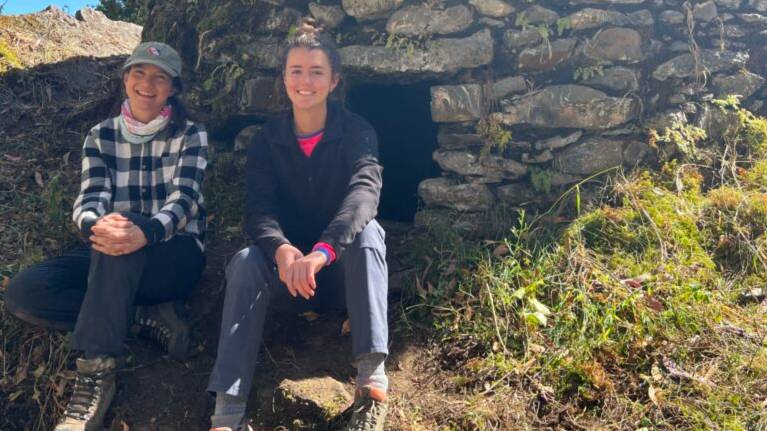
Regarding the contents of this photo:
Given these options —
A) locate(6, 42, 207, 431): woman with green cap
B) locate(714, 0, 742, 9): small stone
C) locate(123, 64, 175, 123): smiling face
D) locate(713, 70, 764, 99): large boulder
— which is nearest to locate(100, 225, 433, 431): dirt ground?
locate(6, 42, 207, 431): woman with green cap

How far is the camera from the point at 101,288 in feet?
10.0

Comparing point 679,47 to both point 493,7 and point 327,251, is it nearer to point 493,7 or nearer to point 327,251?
point 493,7

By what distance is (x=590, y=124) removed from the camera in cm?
427

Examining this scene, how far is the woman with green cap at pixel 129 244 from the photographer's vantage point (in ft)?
10.1

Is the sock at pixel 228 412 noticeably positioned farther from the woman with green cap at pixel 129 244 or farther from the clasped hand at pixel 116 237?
the clasped hand at pixel 116 237

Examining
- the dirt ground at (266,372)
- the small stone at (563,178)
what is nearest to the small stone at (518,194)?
the small stone at (563,178)

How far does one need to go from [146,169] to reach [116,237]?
64 centimetres

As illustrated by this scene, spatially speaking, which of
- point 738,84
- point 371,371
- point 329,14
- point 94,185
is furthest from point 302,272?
point 738,84

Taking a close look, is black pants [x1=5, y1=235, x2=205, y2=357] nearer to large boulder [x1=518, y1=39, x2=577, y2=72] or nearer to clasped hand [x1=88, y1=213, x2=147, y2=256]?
clasped hand [x1=88, y1=213, x2=147, y2=256]

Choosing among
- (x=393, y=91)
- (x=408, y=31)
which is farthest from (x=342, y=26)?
(x=393, y=91)

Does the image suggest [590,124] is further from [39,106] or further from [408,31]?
[39,106]

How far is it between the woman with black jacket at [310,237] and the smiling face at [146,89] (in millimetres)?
577

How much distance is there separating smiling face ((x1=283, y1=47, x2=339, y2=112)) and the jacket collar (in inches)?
3.2

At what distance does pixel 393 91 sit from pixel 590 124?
5.18ft
